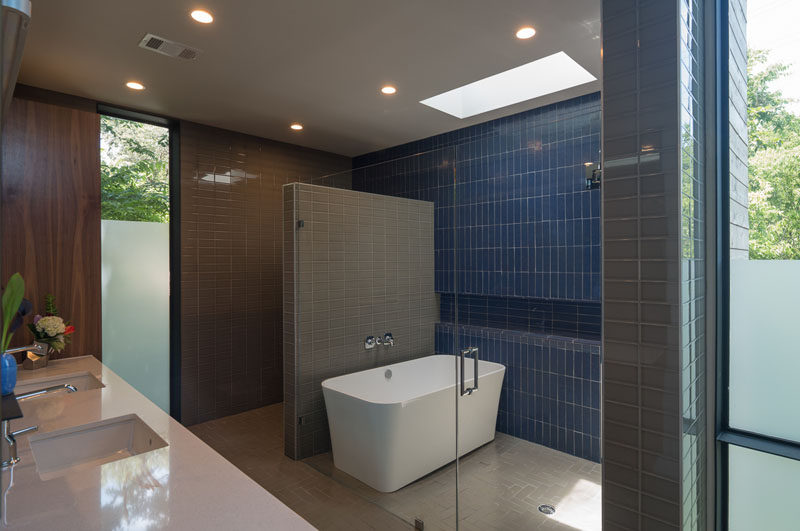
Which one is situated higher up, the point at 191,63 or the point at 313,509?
the point at 191,63

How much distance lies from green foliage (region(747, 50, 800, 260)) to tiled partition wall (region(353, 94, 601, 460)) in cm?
53

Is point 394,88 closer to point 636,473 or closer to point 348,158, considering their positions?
point 348,158

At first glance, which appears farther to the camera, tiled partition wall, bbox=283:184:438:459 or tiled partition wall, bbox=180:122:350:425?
tiled partition wall, bbox=180:122:350:425

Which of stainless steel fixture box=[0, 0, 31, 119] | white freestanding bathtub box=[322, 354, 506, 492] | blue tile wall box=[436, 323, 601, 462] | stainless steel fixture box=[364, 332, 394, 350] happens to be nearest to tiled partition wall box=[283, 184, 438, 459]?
stainless steel fixture box=[364, 332, 394, 350]

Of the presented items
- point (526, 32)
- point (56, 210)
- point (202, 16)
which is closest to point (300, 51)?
point (202, 16)

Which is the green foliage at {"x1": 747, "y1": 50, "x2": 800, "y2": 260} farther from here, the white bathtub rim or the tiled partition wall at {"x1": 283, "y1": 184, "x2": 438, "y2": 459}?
the tiled partition wall at {"x1": 283, "y1": 184, "x2": 438, "y2": 459}

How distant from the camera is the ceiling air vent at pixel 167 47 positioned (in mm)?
2586

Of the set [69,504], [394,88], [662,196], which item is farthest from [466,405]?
[394,88]

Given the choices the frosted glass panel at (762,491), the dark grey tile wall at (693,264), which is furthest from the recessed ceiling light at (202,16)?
the frosted glass panel at (762,491)

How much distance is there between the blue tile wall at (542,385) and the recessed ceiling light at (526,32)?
5.21ft

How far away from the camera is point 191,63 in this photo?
288cm

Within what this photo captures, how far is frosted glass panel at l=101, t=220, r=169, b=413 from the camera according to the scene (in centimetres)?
370

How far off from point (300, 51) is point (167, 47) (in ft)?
2.43

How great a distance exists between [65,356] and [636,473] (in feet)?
10.0
